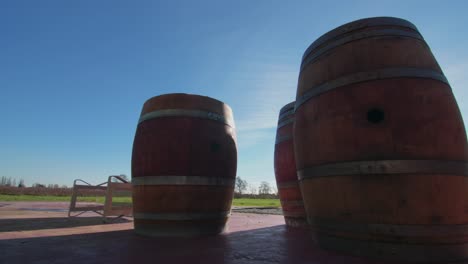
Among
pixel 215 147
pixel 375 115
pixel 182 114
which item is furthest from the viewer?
pixel 215 147

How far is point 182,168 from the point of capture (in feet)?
15.8

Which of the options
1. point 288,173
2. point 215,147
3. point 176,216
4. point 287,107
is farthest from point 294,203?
point 176,216

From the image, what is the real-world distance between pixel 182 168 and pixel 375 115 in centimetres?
305

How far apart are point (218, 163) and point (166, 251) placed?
1951 millimetres

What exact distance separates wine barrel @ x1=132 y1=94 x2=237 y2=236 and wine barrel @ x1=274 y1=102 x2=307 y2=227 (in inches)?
52.9

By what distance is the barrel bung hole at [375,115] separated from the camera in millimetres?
3053

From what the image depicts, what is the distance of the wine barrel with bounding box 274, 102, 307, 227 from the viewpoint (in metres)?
5.99

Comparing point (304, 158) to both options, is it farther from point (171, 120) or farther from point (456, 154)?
point (171, 120)

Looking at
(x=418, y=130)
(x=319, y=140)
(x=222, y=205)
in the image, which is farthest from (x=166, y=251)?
(x=418, y=130)

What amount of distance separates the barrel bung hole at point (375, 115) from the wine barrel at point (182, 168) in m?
2.77

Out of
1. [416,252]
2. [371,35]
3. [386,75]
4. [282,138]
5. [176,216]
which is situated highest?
[371,35]

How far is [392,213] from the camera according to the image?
286cm

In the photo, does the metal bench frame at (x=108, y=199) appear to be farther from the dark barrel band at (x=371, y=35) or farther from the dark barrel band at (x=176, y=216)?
the dark barrel band at (x=371, y=35)

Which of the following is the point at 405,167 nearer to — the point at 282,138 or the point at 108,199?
the point at 282,138
